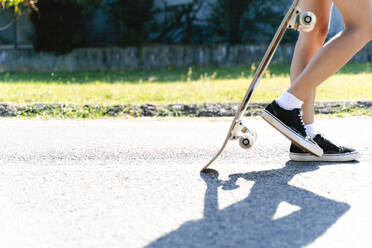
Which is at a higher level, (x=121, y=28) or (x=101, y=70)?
(x=121, y=28)

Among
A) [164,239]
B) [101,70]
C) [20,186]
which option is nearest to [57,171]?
[20,186]

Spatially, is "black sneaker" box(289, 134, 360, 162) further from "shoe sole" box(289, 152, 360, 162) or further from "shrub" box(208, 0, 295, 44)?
"shrub" box(208, 0, 295, 44)

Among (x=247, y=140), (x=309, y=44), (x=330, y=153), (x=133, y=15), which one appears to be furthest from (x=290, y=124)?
(x=133, y=15)

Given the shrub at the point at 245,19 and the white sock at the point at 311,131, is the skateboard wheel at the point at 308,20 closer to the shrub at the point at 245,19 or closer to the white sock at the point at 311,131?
the white sock at the point at 311,131

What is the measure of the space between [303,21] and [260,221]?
3.68 feet

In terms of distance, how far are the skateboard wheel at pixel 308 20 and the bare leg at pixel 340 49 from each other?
0.21 m

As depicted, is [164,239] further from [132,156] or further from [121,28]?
[121,28]

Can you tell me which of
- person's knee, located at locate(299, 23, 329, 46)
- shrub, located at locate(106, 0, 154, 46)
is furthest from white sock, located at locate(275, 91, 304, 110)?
shrub, located at locate(106, 0, 154, 46)

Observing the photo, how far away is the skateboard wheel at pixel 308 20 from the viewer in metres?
2.60

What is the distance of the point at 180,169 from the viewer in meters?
2.90

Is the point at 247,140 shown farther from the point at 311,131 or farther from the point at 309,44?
the point at 309,44

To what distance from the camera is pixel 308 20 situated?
2605 mm

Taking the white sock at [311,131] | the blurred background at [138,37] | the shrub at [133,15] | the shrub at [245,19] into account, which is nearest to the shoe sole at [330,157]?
the white sock at [311,131]

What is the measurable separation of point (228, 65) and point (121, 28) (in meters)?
2.68
